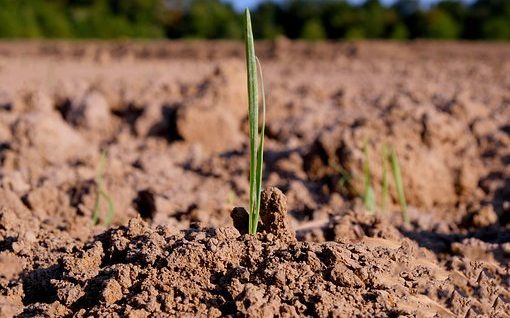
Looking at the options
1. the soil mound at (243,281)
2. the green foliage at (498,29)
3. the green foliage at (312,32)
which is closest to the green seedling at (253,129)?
the soil mound at (243,281)

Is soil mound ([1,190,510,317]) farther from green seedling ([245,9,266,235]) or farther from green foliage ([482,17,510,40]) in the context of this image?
green foliage ([482,17,510,40])

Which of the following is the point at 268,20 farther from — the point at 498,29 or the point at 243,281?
the point at 243,281

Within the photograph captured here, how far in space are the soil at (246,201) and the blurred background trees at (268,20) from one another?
10632mm

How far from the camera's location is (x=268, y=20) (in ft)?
63.5

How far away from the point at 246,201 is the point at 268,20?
16.9 metres

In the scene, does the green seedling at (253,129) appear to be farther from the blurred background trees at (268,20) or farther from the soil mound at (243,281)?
the blurred background trees at (268,20)

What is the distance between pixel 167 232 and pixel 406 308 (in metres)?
0.64

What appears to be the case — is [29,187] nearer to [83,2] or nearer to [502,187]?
[502,187]

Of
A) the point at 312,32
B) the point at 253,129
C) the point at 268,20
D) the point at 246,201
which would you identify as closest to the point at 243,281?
the point at 253,129

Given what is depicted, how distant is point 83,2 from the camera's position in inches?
852

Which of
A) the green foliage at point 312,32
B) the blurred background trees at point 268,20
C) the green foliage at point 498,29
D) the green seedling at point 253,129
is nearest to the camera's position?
the green seedling at point 253,129

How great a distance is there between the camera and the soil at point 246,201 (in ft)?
4.94

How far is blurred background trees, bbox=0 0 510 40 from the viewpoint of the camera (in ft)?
56.2

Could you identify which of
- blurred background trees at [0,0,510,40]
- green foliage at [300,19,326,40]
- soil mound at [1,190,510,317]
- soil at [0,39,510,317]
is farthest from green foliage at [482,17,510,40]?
soil mound at [1,190,510,317]
